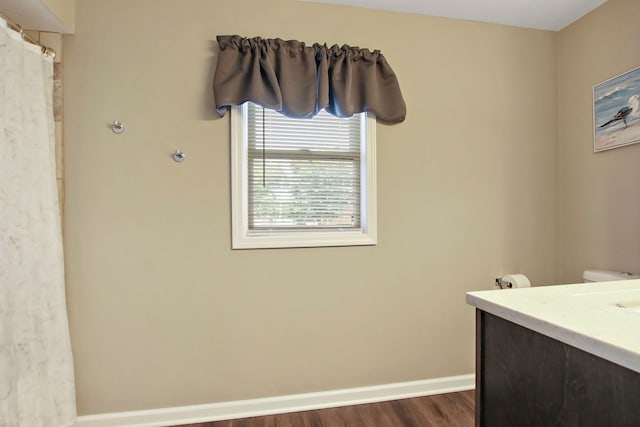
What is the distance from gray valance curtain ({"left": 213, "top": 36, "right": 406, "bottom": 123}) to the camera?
1.73 m

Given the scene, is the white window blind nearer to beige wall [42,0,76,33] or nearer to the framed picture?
beige wall [42,0,76,33]

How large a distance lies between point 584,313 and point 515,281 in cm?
132

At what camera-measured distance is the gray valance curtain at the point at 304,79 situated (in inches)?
68.2

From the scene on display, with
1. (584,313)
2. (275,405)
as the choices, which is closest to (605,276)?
(584,313)

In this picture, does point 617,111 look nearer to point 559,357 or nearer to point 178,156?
point 559,357

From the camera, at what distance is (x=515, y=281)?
194 centimetres

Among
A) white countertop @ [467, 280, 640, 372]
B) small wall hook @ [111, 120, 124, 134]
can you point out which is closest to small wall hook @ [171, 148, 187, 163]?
small wall hook @ [111, 120, 124, 134]

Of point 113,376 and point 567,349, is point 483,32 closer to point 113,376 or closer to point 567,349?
point 567,349

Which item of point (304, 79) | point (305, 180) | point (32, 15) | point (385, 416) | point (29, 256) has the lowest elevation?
point (385, 416)

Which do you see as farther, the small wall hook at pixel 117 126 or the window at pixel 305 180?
→ the window at pixel 305 180

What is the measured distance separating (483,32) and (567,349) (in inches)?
82.5

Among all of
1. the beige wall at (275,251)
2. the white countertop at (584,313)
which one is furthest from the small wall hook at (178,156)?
the white countertop at (584,313)

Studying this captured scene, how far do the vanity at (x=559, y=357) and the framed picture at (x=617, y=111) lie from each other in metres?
1.22

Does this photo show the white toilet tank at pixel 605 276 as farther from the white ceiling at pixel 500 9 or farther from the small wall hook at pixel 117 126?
the small wall hook at pixel 117 126
